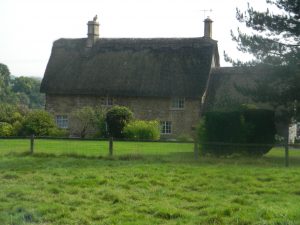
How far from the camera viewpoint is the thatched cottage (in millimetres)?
38750

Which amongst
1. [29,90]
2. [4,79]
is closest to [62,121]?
[4,79]

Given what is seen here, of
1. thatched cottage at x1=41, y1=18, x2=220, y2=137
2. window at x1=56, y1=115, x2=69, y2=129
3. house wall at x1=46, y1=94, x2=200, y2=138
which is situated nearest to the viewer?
house wall at x1=46, y1=94, x2=200, y2=138

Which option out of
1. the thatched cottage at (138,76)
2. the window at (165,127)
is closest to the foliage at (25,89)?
the thatched cottage at (138,76)

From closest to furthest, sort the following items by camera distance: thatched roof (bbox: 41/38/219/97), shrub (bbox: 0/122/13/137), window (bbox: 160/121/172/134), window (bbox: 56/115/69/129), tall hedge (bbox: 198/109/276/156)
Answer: tall hedge (bbox: 198/109/276/156)
shrub (bbox: 0/122/13/137)
window (bbox: 160/121/172/134)
thatched roof (bbox: 41/38/219/97)
window (bbox: 56/115/69/129)

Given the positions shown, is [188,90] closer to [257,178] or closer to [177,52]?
[177,52]

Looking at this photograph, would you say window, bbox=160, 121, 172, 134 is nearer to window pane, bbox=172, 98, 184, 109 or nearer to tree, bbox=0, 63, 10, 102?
window pane, bbox=172, 98, 184, 109

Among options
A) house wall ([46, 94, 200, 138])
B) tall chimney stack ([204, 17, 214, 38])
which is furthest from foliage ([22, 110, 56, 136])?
tall chimney stack ([204, 17, 214, 38])

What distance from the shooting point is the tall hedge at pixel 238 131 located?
20047mm

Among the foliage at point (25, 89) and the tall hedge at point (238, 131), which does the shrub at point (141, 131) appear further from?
the foliage at point (25, 89)

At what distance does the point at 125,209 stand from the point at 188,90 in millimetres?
28863

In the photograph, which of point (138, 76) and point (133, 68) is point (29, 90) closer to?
point (133, 68)

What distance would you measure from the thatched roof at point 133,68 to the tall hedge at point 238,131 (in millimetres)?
16664

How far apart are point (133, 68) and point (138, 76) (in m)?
1.21

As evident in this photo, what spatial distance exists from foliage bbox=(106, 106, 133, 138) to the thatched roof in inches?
203
